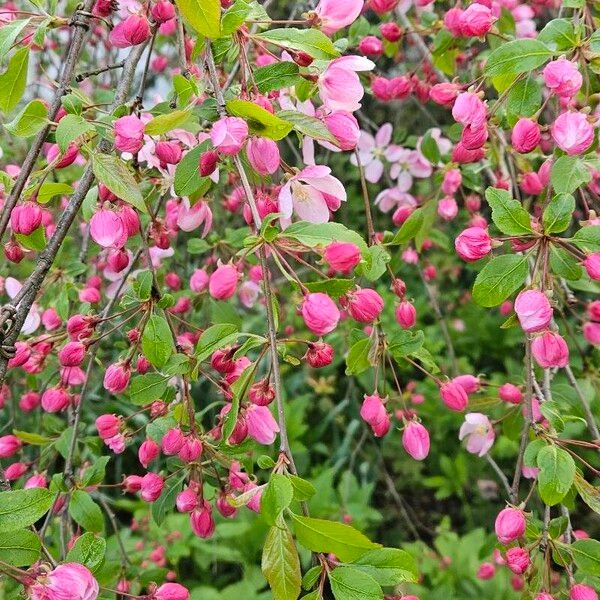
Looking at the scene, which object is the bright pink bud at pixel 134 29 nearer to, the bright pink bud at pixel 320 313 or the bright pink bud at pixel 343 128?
the bright pink bud at pixel 343 128

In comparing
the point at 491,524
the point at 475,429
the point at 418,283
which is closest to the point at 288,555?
the point at 475,429

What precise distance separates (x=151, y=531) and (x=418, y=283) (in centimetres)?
176

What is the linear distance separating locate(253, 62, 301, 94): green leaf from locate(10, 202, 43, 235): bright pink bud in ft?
1.03

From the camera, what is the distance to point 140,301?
1022 mm

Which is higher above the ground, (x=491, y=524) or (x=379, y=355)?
(x=379, y=355)

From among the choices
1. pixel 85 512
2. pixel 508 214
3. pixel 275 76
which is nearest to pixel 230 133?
pixel 275 76

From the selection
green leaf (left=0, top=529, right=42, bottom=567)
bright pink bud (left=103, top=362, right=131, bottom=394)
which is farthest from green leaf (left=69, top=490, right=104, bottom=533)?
green leaf (left=0, top=529, right=42, bottom=567)

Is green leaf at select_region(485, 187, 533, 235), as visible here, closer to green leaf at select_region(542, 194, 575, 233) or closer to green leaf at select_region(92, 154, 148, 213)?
green leaf at select_region(542, 194, 575, 233)

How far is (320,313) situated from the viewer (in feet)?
2.66

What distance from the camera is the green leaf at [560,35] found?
3.12 feet

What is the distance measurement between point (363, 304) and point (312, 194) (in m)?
0.16

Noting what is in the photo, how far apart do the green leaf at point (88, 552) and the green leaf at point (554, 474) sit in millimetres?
526

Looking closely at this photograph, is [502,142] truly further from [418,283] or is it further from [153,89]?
[153,89]

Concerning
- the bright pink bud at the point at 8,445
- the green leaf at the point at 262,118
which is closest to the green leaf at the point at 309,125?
the green leaf at the point at 262,118
